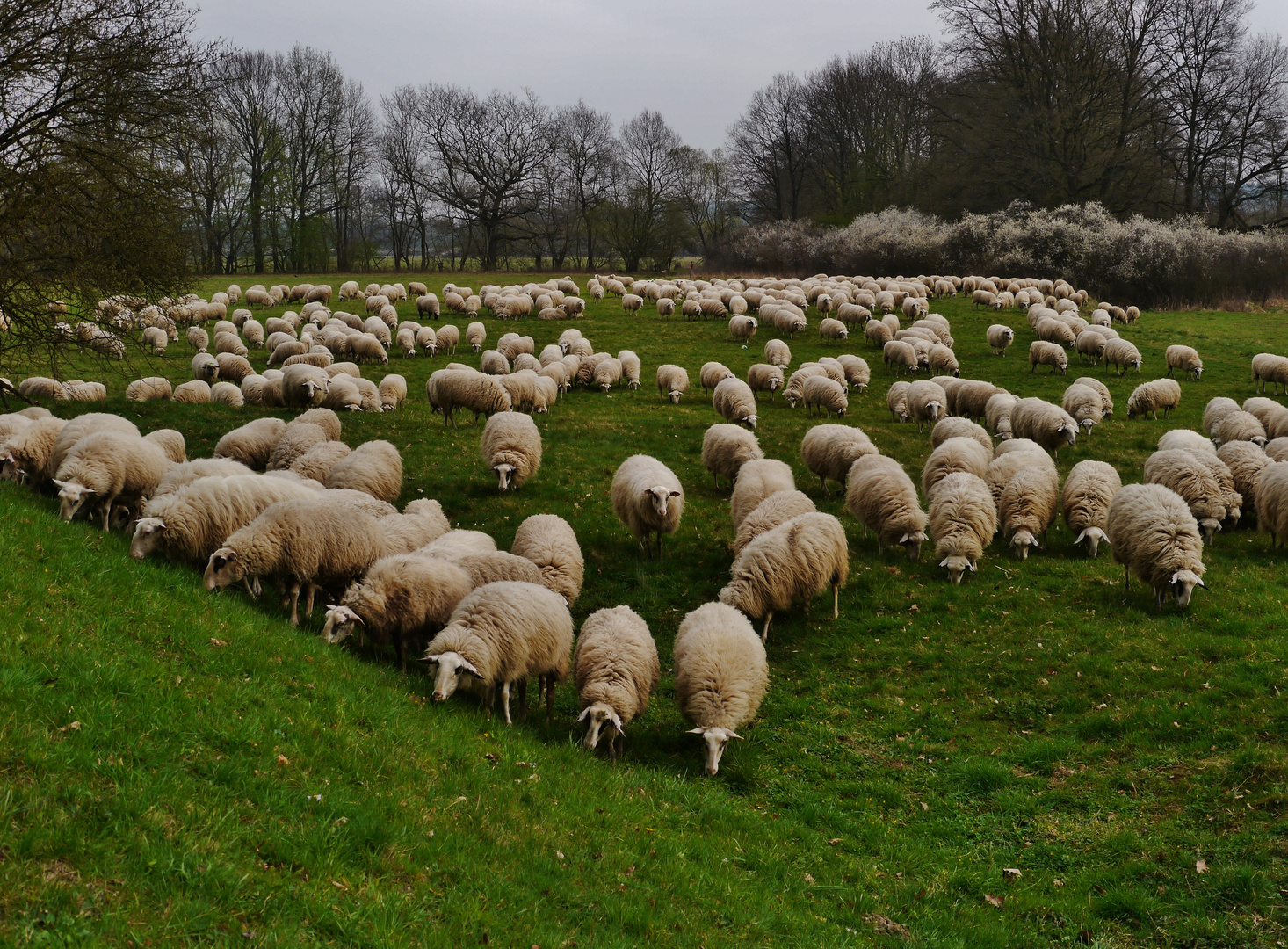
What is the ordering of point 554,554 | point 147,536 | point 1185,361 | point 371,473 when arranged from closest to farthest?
point 147,536 → point 554,554 → point 371,473 → point 1185,361

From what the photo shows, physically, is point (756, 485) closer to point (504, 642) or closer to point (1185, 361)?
point (504, 642)

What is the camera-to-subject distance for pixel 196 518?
895 cm

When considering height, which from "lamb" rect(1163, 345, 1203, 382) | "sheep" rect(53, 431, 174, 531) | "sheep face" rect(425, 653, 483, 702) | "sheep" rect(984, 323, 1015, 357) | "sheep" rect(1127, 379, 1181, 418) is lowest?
"sheep face" rect(425, 653, 483, 702)

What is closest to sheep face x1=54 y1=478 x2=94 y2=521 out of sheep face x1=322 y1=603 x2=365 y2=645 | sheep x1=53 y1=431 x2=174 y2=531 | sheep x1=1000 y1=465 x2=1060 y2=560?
sheep x1=53 y1=431 x2=174 y2=531

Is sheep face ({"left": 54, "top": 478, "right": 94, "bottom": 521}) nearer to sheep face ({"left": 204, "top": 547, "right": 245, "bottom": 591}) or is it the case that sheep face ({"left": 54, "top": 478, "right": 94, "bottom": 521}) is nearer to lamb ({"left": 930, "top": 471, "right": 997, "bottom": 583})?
sheep face ({"left": 204, "top": 547, "right": 245, "bottom": 591})

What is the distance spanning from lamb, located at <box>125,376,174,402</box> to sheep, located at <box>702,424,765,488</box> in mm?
14743

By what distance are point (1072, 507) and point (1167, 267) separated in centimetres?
3582

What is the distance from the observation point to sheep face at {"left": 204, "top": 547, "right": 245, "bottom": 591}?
8234mm

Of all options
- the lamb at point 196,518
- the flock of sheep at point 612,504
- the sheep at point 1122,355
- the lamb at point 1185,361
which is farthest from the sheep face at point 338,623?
the lamb at point 1185,361

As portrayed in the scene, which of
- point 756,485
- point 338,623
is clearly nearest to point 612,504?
point 756,485

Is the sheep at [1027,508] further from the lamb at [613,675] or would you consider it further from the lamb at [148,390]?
the lamb at [148,390]

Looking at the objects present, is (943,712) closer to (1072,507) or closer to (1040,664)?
(1040,664)

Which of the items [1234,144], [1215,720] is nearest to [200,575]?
[1215,720]

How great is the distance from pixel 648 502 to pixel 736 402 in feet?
27.9
